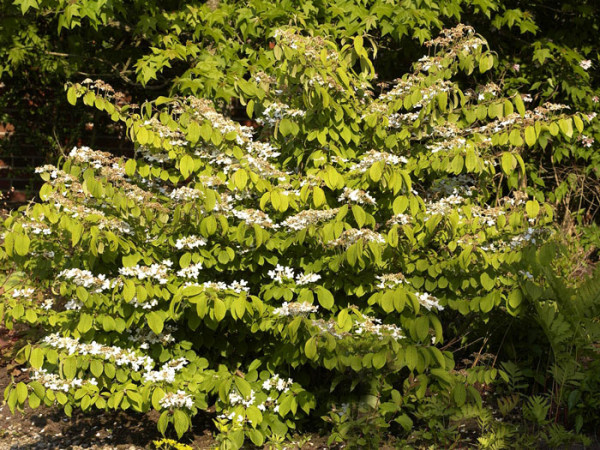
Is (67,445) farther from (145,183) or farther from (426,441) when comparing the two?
(426,441)

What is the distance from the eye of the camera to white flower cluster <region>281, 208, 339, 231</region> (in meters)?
2.89

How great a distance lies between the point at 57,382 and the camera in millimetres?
2920

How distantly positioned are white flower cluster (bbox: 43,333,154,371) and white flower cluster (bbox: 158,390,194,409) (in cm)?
18

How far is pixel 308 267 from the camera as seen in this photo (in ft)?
10.3

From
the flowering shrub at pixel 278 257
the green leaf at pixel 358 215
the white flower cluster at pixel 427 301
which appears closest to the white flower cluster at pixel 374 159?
the flowering shrub at pixel 278 257

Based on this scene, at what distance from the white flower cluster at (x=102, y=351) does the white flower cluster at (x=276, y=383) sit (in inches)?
20.3

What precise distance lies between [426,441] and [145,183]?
186 centimetres

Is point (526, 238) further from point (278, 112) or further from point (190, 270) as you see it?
point (190, 270)

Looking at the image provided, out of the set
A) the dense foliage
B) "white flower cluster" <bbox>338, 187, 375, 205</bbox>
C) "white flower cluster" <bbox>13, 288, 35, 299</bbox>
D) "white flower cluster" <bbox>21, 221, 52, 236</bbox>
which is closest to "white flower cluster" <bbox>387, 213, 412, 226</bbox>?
"white flower cluster" <bbox>338, 187, 375, 205</bbox>

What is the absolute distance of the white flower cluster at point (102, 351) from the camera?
2.92 meters

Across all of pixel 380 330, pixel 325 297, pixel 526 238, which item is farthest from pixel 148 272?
pixel 526 238

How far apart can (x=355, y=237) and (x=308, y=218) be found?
22cm

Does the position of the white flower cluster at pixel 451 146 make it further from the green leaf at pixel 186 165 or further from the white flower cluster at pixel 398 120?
Result: the green leaf at pixel 186 165

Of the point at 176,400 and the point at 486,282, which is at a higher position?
the point at 486,282
